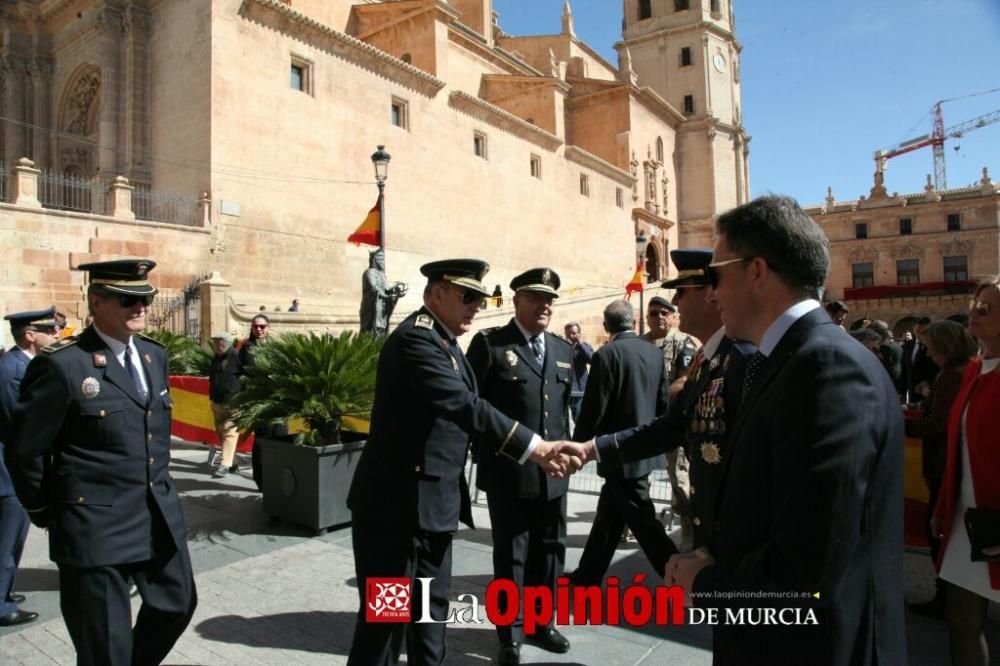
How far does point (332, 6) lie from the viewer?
92.9ft

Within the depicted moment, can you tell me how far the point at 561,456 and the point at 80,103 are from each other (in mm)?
27267

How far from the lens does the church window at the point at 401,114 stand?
2495 centimetres

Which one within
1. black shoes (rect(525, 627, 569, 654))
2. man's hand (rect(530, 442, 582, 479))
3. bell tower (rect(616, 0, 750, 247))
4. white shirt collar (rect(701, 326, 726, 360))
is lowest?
black shoes (rect(525, 627, 569, 654))

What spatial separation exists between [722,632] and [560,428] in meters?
2.50

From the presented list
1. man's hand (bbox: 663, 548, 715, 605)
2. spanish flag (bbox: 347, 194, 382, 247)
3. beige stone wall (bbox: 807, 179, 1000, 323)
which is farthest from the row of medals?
beige stone wall (bbox: 807, 179, 1000, 323)

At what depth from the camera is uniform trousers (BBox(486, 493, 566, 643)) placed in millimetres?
→ 3627

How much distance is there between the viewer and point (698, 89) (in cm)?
4916

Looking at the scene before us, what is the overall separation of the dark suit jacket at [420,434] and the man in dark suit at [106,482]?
2.95ft

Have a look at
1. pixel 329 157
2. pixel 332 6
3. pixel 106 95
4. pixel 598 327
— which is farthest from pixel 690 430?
pixel 332 6

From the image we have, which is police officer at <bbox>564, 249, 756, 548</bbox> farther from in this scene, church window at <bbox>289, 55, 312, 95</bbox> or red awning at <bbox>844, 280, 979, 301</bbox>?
red awning at <bbox>844, 280, 979, 301</bbox>

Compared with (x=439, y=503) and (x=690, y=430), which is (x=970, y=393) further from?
(x=439, y=503)

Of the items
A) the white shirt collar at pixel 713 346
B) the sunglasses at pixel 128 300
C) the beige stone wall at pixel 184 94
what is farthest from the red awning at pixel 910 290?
the sunglasses at pixel 128 300

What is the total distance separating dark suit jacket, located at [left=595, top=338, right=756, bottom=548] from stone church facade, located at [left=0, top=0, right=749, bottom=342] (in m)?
14.7

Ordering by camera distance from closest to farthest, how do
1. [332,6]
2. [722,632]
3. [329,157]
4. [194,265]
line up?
1. [722,632]
2. [194,265]
3. [329,157]
4. [332,6]
